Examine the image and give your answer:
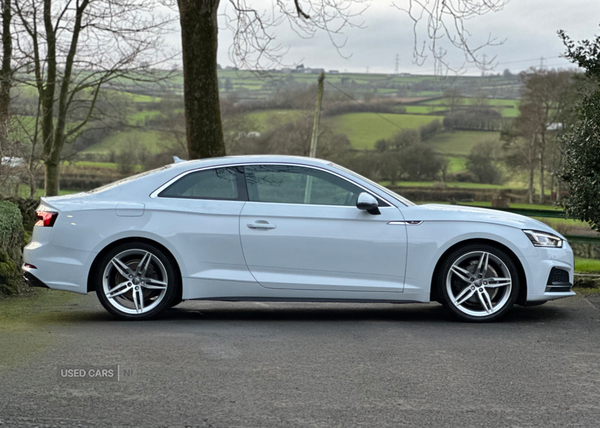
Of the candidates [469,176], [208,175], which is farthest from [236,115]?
[208,175]

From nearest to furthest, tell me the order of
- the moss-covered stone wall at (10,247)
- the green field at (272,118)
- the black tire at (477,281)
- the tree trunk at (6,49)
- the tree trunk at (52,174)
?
1. the black tire at (477,281)
2. the moss-covered stone wall at (10,247)
3. the tree trunk at (6,49)
4. the tree trunk at (52,174)
5. the green field at (272,118)

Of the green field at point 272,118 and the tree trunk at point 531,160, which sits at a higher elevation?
the green field at point 272,118

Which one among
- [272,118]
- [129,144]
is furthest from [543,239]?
[272,118]

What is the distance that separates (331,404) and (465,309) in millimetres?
3122

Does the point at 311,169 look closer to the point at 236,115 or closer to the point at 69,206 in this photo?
the point at 69,206

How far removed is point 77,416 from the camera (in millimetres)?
4148

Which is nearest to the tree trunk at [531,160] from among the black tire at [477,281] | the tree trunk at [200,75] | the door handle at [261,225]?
the tree trunk at [200,75]

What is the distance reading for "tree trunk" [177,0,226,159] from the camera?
502 inches

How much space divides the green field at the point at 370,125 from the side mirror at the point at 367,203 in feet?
234

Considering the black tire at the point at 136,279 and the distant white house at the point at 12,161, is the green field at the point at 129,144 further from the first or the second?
the black tire at the point at 136,279

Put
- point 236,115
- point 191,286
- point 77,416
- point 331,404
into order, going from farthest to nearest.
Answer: point 236,115 < point 191,286 < point 331,404 < point 77,416

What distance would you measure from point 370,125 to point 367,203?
85.6m

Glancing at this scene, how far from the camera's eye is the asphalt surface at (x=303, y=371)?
166 inches

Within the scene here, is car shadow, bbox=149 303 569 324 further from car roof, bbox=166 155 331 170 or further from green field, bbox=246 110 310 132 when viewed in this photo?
green field, bbox=246 110 310 132
